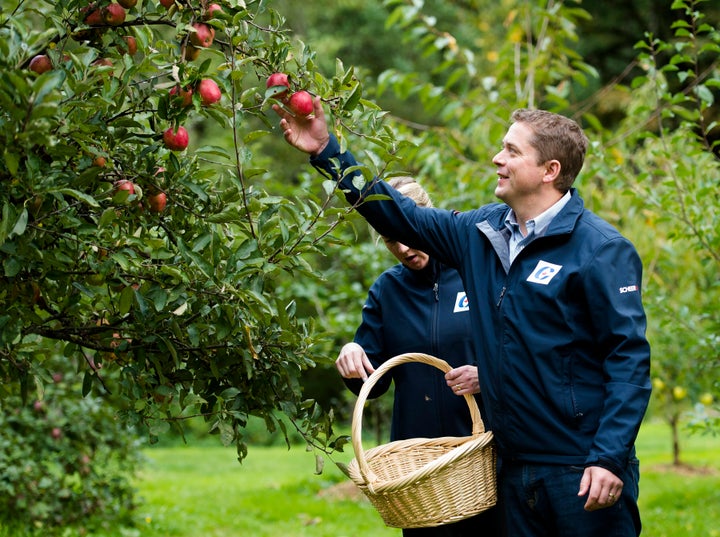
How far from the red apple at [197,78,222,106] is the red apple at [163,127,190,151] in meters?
0.12

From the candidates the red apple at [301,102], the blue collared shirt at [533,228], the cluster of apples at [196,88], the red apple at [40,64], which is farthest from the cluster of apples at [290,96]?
the blue collared shirt at [533,228]

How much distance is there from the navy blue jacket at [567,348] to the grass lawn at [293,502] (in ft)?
7.92

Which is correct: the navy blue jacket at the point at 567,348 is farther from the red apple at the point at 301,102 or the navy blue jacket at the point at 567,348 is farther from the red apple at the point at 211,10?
the red apple at the point at 211,10

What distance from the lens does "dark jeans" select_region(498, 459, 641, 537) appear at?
230 centimetres

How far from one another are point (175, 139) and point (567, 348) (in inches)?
44.5

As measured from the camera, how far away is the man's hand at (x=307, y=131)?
98.2 inches

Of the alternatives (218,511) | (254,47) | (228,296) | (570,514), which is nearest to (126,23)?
(254,47)

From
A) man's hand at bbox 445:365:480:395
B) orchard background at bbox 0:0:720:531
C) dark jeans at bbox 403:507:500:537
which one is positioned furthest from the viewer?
dark jeans at bbox 403:507:500:537

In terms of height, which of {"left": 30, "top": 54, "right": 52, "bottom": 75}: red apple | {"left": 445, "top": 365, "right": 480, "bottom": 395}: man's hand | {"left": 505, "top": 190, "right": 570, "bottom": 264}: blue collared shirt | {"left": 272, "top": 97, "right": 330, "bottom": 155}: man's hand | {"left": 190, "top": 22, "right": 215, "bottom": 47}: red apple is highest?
{"left": 190, "top": 22, "right": 215, "bottom": 47}: red apple

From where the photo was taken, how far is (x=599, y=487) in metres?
2.18

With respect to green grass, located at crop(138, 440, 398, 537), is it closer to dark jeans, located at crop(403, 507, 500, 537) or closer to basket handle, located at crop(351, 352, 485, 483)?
dark jeans, located at crop(403, 507, 500, 537)

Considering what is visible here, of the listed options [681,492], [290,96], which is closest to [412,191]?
[290,96]

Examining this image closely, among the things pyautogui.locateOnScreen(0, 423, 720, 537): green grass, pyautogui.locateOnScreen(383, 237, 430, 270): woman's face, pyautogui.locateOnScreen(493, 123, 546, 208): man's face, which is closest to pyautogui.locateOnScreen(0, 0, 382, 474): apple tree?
pyautogui.locateOnScreen(493, 123, 546, 208): man's face

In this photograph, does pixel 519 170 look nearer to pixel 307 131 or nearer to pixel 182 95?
pixel 307 131
